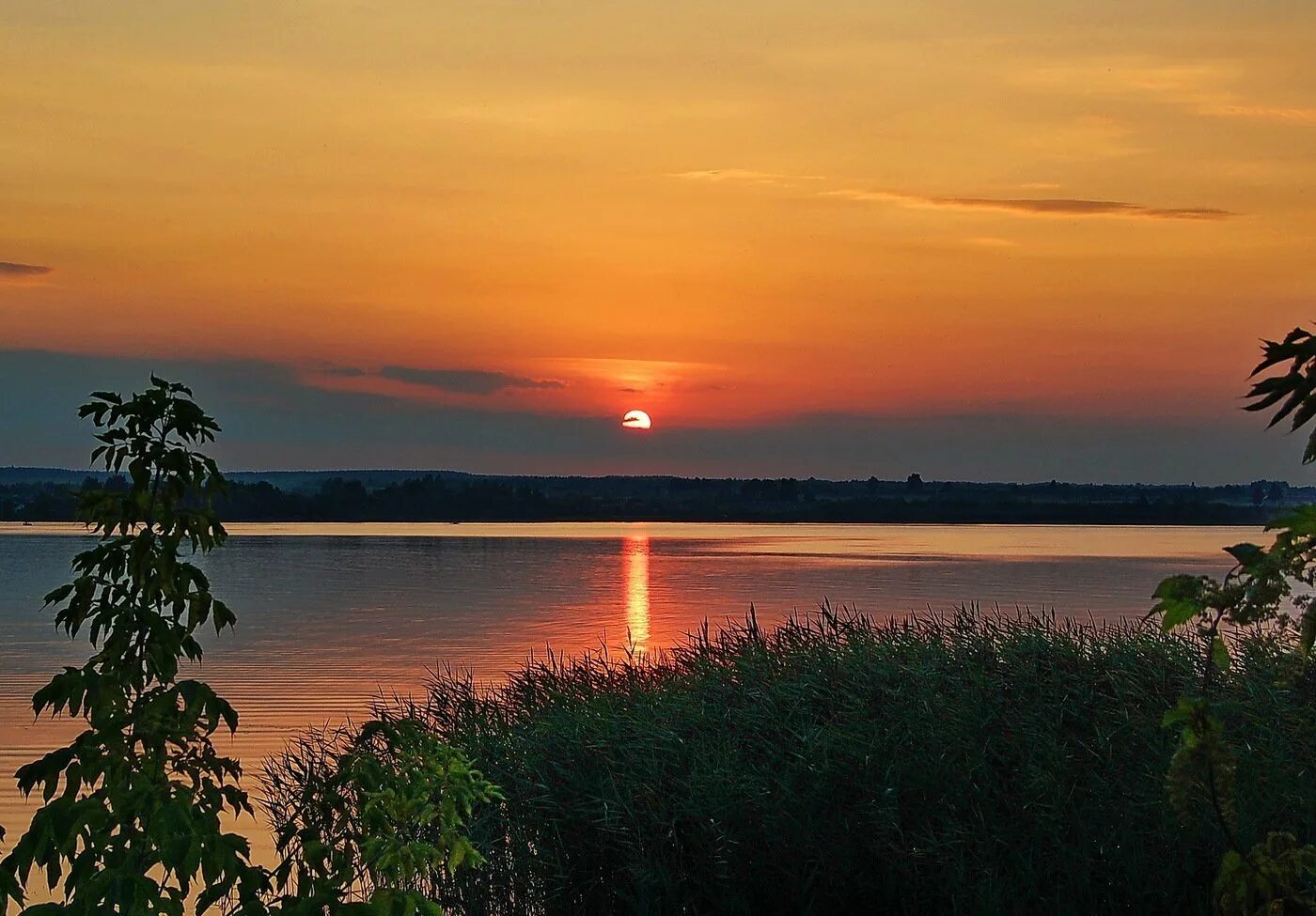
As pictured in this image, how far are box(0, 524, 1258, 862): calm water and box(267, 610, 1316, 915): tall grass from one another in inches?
618

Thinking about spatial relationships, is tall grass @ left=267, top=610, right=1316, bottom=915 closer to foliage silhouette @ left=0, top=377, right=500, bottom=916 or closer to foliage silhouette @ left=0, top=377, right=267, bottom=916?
foliage silhouette @ left=0, top=377, right=500, bottom=916

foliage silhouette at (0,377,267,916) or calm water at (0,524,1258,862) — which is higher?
foliage silhouette at (0,377,267,916)

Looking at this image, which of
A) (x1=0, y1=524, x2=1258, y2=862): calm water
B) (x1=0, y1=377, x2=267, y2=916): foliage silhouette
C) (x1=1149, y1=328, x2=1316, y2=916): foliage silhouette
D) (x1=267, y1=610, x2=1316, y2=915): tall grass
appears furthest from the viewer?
(x1=0, y1=524, x2=1258, y2=862): calm water

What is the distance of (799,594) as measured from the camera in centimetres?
9219

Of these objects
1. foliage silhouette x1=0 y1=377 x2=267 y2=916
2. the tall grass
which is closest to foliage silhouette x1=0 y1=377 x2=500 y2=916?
foliage silhouette x1=0 y1=377 x2=267 y2=916

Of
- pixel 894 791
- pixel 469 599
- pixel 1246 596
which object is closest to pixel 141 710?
pixel 1246 596

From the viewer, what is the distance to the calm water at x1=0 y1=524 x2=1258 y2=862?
4884 cm

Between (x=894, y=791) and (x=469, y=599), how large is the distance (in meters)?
84.6

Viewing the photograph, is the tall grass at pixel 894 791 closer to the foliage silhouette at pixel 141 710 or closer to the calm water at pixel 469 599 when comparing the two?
the foliage silhouette at pixel 141 710

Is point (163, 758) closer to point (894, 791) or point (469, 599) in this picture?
point (894, 791)

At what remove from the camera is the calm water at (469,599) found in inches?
1923

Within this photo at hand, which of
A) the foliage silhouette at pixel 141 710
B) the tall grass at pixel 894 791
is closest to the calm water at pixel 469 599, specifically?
the tall grass at pixel 894 791

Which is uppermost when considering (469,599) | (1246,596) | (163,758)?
(1246,596)

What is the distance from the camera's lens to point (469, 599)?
3812 inches
